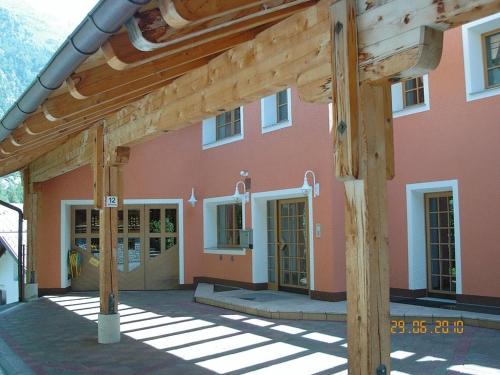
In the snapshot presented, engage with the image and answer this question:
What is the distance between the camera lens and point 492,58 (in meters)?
9.05

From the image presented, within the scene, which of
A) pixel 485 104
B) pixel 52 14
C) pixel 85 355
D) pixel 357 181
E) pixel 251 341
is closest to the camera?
pixel 357 181

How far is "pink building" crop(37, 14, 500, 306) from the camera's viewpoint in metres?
9.10

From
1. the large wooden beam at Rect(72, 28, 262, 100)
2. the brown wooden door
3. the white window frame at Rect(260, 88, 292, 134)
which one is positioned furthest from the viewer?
the brown wooden door

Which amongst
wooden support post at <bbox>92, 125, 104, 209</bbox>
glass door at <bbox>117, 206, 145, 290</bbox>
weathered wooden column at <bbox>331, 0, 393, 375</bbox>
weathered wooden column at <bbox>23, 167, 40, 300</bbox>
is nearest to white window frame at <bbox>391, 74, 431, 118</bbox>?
wooden support post at <bbox>92, 125, 104, 209</bbox>

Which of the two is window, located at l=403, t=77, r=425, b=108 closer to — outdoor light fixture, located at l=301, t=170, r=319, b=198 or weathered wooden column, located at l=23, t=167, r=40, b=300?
outdoor light fixture, located at l=301, t=170, r=319, b=198

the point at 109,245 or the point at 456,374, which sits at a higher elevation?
the point at 109,245

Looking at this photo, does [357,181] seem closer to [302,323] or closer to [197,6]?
[197,6]

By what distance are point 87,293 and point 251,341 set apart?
7.34 meters

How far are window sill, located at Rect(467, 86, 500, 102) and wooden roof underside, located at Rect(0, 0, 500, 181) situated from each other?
206 inches

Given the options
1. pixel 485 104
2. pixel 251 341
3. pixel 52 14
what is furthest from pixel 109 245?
pixel 52 14

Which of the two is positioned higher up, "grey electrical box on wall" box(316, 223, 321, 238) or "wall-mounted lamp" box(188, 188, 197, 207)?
"wall-mounted lamp" box(188, 188, 197, 207)

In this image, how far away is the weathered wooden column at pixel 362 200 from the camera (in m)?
3.24

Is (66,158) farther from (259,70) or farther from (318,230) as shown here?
(259,70)

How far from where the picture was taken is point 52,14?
15212 cm
